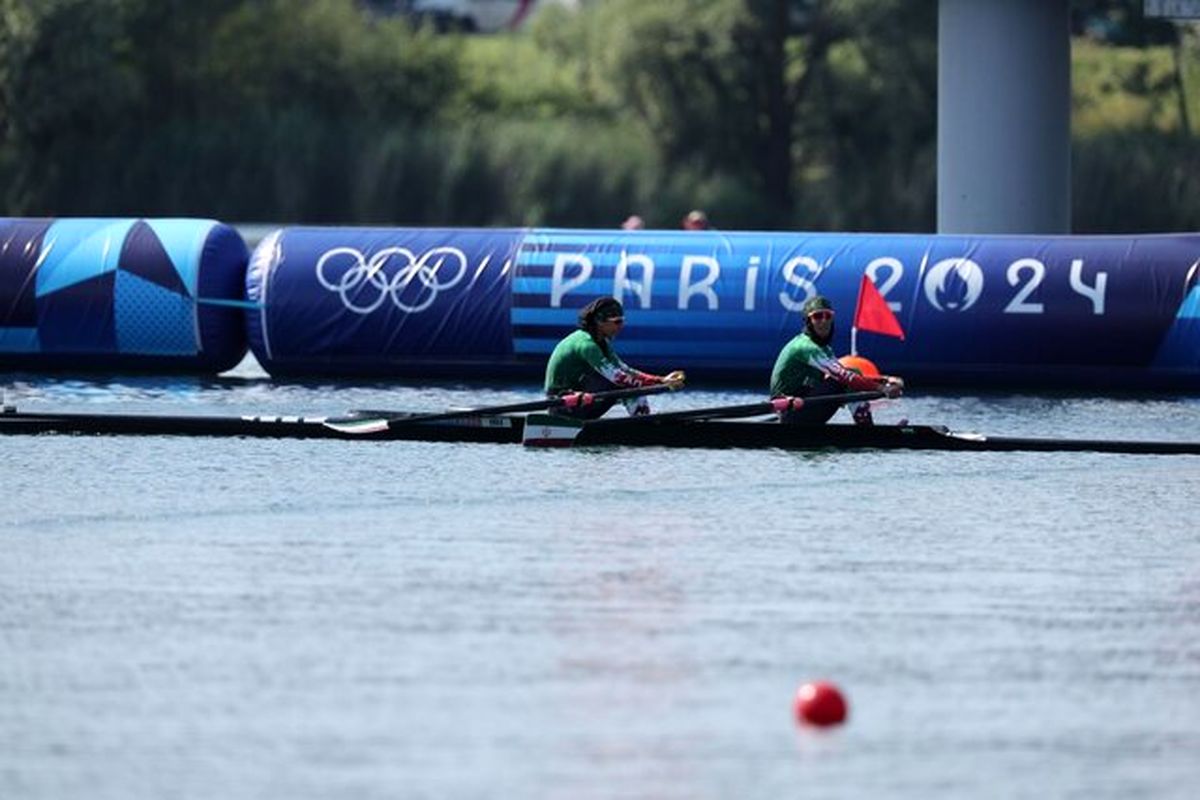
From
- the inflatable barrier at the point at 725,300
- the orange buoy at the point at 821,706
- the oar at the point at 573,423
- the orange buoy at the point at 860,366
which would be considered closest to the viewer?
the orange buoy at the point at 821,706

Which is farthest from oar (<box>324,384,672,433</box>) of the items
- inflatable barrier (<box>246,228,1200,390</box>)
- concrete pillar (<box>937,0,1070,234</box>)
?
concrete pillar (<box>937,0,1070,234</box>)

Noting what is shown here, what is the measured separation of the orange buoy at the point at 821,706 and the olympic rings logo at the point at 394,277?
52.4 ft

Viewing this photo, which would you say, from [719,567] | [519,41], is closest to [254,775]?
[719,567]

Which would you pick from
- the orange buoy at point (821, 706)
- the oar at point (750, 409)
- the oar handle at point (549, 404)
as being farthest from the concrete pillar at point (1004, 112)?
the orange buoy at point (821, 706)

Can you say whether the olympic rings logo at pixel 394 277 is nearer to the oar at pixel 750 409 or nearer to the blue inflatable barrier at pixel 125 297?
the blue inflatable barrier at pixel 125 297

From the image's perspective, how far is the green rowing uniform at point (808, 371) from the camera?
73.9 feet

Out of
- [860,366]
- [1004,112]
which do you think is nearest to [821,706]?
[860,366]

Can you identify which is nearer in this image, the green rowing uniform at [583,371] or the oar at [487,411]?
the oar at [487,411]

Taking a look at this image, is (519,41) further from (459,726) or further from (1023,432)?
(459,726)

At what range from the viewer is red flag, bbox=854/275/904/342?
24172 millimetres

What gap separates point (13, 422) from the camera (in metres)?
23.0

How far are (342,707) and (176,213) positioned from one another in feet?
135

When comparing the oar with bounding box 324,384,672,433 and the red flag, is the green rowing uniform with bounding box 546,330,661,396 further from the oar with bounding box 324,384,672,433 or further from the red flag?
the red flag

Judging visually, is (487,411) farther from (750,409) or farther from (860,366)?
(860,366)
